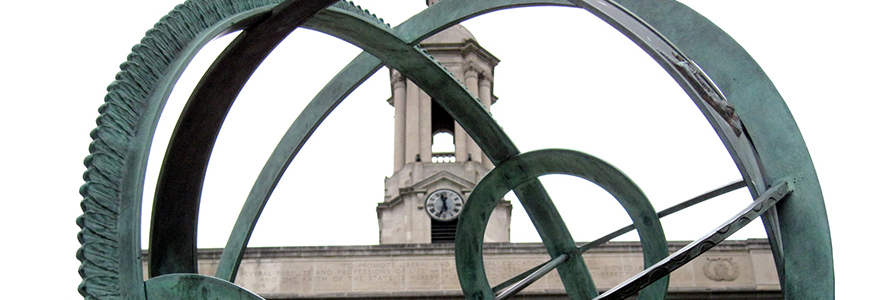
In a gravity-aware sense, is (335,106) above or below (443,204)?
below

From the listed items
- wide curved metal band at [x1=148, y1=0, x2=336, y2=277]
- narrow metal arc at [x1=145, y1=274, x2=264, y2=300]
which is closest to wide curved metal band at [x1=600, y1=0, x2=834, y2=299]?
wide curved metal band at [x1=148, y1=0, x2=336, y2=277]

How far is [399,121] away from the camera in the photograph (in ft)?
113

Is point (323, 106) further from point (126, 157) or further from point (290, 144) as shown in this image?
point (126, 157)

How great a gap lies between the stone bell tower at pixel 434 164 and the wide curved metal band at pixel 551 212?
18.7 m

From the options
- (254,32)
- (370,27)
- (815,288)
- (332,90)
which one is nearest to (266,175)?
(332,90)

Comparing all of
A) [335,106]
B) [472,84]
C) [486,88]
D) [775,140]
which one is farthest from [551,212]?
[486,88]

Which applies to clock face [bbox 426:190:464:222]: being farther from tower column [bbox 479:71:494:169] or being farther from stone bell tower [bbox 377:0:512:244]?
tower column [bbox 479:71:494:169]

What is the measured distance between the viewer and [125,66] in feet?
24.4

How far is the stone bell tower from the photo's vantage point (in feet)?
103

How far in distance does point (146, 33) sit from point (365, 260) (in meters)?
20.3

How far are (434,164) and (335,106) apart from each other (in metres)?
21.2

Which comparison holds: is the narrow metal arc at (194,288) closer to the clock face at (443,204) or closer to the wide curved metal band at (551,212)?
the wide curved metal band at (551,212)

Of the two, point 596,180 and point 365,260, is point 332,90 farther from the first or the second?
point 365,260

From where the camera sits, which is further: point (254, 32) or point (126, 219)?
point (254, 32)
